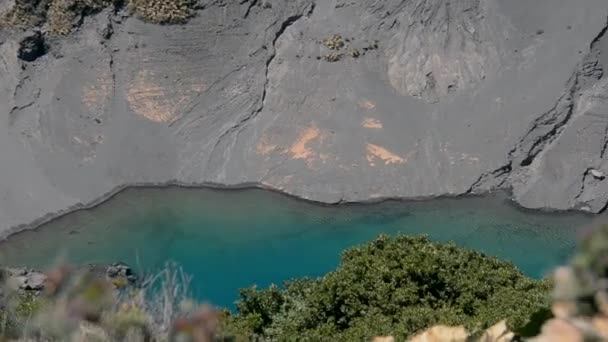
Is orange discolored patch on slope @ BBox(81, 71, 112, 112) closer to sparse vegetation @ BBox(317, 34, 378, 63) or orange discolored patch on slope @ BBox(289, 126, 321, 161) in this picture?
orange discolored patch on slope @ BBox(289, 126, 321, 161)

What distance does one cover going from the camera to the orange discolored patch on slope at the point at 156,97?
42.7 metres

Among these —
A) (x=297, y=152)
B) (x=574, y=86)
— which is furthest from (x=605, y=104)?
(x=297, y=152)

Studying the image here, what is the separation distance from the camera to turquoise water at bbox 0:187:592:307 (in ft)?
111

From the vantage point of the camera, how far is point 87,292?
8.20m

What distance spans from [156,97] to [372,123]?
38.5 ft

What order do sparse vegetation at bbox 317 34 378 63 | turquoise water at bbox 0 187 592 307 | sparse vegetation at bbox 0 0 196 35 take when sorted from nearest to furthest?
turquoise water at bbox 0 187 592 307, sparse vegetation at bbox 0 0 196 35, sparse vegetation at bbox 317 34 378 63

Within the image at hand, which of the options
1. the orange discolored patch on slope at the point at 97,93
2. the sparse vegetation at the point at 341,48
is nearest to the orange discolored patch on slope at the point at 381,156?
the sparse vegetation at the point at 341,48

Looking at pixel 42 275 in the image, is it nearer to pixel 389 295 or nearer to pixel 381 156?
pixel 389 295

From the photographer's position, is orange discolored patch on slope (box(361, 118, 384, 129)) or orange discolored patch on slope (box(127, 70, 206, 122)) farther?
orange discolored patch on slope (box(127, 70, 206, 122))

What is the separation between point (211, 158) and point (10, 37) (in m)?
13.1

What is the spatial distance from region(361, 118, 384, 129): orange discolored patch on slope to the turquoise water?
441 cm

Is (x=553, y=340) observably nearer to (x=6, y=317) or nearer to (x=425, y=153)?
(x=6, y=317)

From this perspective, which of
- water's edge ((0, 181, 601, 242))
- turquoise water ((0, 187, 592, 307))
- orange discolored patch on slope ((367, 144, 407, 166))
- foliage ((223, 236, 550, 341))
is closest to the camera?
foliage ((223, 236, 550, 341))

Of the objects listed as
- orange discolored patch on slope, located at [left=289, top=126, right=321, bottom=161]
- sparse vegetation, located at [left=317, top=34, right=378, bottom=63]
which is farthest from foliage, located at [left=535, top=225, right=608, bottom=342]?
sparse vegetation, located at [left=317, top=34, right=378, bottom=63]
